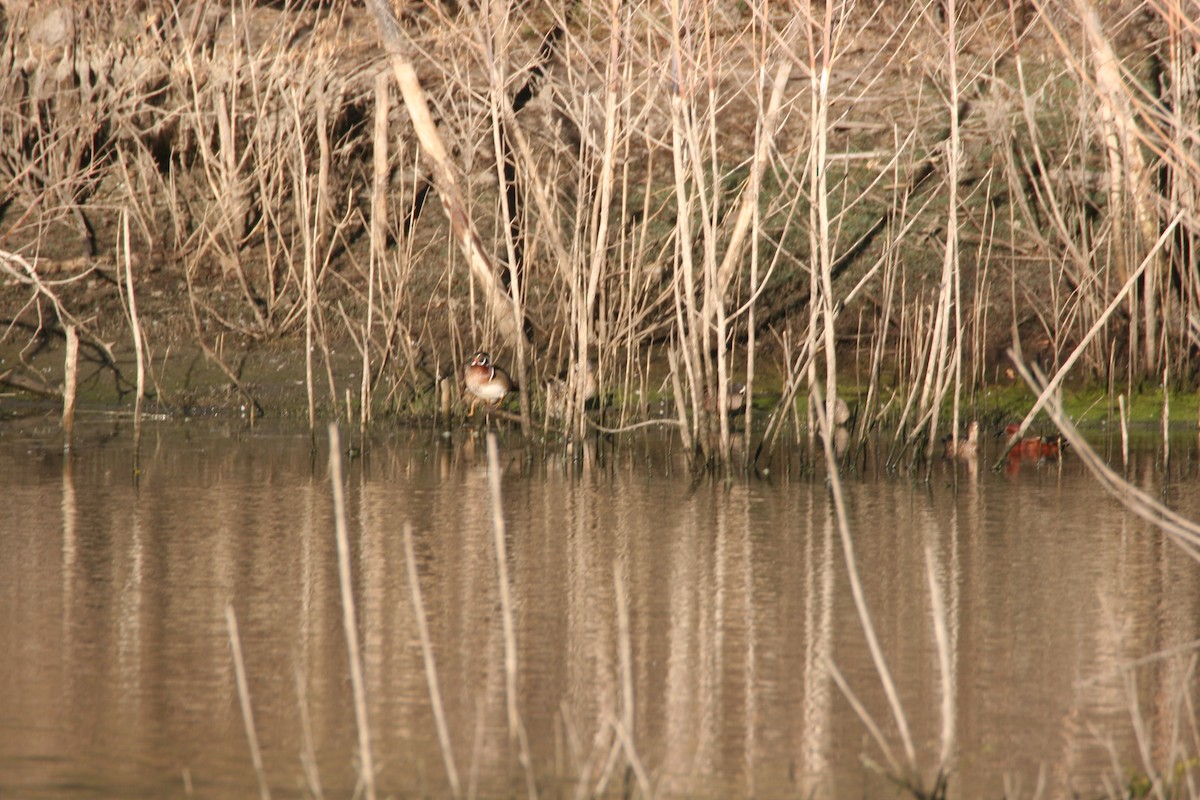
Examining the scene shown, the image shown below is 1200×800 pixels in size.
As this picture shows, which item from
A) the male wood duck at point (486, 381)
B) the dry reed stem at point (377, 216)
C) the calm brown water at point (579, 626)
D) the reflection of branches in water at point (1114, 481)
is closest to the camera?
the reflection of branches in water at point (1114, 481)

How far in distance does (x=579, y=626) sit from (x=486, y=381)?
18.9 ft

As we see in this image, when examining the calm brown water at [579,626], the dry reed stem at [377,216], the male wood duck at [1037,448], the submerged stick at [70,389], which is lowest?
the calm brown water at [579,626]

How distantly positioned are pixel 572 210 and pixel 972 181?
3746mm

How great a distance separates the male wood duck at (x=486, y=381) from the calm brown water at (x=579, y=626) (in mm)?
1637

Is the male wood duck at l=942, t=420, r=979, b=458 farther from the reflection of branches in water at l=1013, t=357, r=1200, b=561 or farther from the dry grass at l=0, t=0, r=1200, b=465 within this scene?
the reflection of branches in water at l=1013, t=357, r=1200, b=561

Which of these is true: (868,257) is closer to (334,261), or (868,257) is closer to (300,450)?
(334,261)

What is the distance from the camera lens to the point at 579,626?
6.45 metres

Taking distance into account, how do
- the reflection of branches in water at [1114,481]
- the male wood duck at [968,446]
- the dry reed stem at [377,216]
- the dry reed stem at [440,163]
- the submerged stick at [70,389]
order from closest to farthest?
the reflection of branches in water at [1114,481]
the male wood duck at [968,446]
the submerged stick at [70,389]
the dry reed stem at [377,216]
the dry reed stem at [440,163]

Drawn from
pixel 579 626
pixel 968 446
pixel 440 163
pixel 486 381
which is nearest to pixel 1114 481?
pixel 579 626

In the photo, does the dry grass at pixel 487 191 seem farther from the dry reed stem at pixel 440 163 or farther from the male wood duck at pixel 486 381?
the male wood duck at pixel 486 381

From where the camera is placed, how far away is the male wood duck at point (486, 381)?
1206 cm

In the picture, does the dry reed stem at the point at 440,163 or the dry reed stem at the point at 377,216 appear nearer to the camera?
the dry reed stem at the point at 377,216

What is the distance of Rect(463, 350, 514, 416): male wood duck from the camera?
1206cm

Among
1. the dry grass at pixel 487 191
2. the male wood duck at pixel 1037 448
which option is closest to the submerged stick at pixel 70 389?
the dry grass at pixel 487 191
